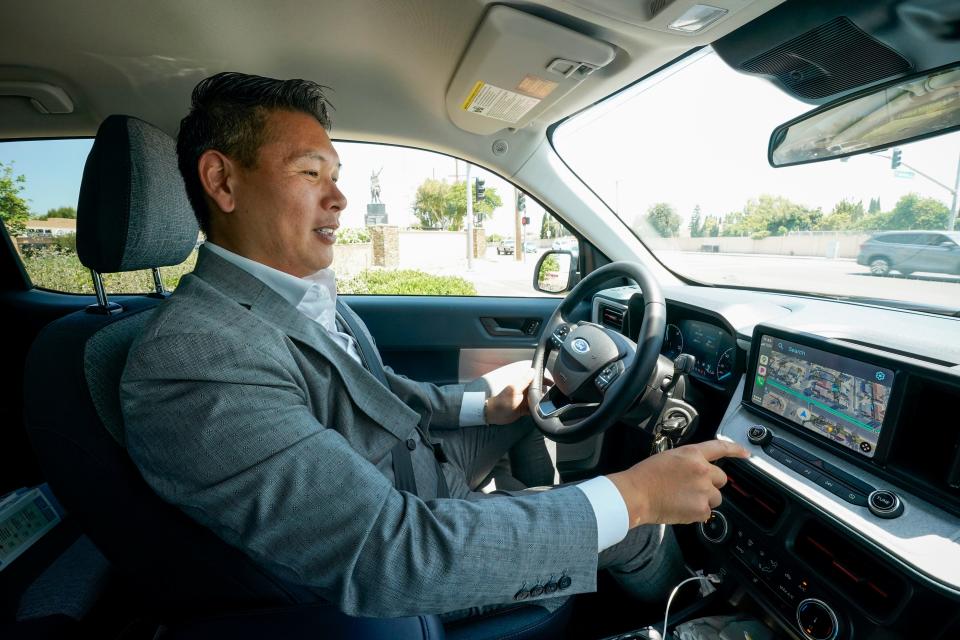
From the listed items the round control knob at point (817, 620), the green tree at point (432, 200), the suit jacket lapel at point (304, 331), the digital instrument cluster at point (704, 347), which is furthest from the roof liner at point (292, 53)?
the round control knob at point (817, 620)

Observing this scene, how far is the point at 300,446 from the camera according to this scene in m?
0.81

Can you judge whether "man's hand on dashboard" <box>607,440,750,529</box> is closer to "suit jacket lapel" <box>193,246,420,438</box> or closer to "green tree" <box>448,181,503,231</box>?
"suit jacket lapel" <box>193,246,420,438</box>

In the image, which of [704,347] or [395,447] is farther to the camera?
[704,347]

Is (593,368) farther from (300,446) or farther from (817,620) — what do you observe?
(300,446)

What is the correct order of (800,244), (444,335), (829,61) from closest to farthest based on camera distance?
(829,61), (800,244), (444,335)

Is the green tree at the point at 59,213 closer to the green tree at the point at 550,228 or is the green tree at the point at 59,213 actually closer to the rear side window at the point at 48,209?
the rear side window at the point at 48,209

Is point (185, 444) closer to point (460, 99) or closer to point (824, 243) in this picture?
point (460, 99)

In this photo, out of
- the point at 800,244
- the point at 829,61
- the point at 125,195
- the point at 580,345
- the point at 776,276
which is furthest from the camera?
the point at 776,276

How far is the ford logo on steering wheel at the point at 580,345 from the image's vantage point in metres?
1.51

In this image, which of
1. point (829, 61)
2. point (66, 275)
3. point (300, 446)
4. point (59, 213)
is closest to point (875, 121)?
point (829, 61)

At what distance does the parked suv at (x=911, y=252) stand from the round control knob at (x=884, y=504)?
0.81 m

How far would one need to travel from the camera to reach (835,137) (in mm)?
1500

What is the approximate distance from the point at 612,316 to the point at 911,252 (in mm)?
908

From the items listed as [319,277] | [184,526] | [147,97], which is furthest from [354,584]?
[147,97]
